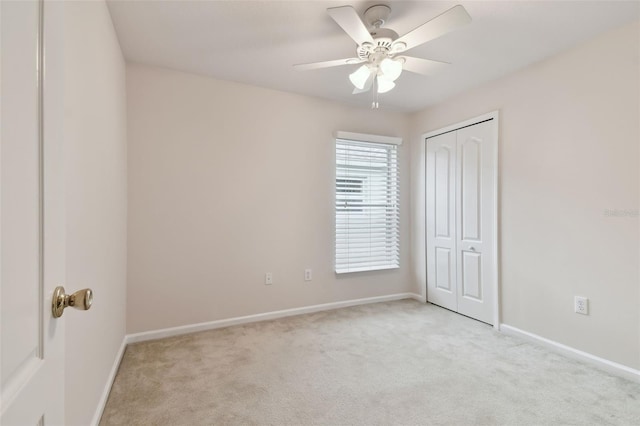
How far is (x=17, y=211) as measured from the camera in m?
0.57

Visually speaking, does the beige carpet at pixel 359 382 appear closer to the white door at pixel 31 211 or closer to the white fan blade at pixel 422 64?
the white door at pixel 31 211

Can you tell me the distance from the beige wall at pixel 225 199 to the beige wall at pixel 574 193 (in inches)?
66.9

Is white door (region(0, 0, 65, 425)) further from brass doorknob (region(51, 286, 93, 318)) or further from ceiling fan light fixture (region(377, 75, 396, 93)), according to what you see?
ceiling fan light fixture (region(377, 75, 396, 93))

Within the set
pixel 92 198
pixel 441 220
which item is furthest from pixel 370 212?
pixel 92 198

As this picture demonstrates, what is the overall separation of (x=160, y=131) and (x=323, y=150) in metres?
1.70

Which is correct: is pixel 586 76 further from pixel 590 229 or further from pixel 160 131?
pixel 160 131

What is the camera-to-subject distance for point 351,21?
5.86 feet

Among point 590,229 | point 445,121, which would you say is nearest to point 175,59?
point 445,121

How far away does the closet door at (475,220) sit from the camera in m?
3.23

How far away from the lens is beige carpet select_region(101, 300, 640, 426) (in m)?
1.82

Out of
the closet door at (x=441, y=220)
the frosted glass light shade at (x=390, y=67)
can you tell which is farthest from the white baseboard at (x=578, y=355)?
the frosted glass light shade at (x=390, y=67)

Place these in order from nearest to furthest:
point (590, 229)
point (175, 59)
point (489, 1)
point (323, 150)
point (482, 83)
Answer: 1. point (489, 1)
2. point (590, 229)
3. point (175, 59)
4. point (482, 83)
5. point (323, 150)

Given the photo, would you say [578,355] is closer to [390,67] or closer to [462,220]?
[462,220]

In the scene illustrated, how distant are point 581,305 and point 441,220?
1.58 metres
